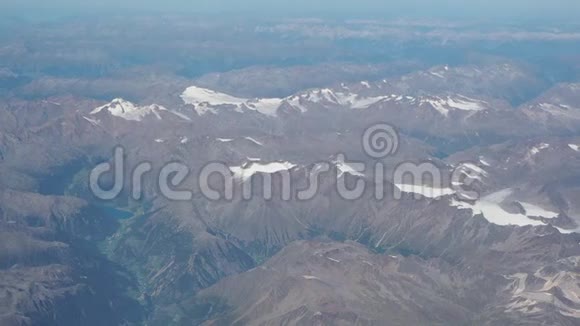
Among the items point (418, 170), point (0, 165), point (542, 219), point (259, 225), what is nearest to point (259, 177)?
point (259, 225)

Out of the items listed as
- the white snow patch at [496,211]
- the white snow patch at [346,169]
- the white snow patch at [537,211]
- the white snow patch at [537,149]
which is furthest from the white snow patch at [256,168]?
the white snow patch at [537,149]

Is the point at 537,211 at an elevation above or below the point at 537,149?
below

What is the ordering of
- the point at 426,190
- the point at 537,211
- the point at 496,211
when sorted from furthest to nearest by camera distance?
the point at 426,190 < the point at 537,211 < the point at 496,211

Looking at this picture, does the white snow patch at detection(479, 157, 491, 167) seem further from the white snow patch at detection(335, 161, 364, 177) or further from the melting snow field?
the white snow patch at detection(335, 161, 364, 177)

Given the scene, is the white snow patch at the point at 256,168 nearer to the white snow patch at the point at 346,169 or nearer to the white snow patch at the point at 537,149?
the white snow patch at the point at 346,169

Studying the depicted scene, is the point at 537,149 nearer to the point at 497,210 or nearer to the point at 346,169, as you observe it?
the point at 497,210

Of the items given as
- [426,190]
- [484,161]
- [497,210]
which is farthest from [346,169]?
[484,161]

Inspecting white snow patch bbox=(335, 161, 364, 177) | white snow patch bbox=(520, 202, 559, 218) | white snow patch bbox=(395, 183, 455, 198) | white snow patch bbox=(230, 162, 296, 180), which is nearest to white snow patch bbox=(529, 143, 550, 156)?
white snow patch bbox=(520, 202, 559, 218)

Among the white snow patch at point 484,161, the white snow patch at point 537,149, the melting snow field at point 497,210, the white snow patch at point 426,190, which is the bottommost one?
the white snow patch at point 484,161
